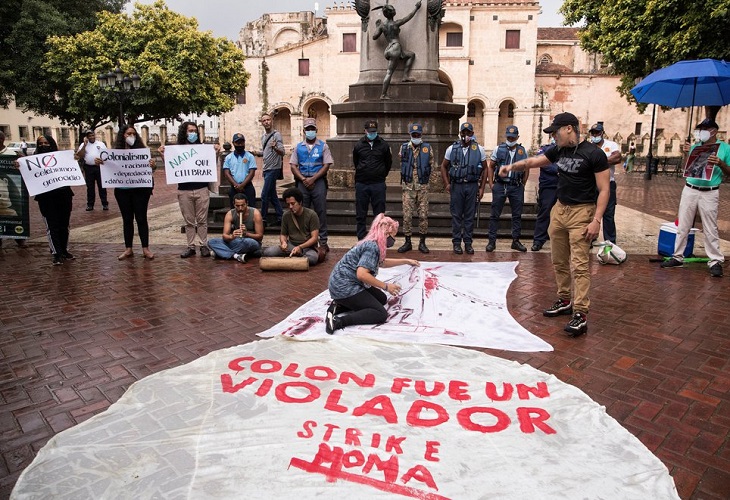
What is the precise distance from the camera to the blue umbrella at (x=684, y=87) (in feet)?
24.4

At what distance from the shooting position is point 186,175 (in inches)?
328

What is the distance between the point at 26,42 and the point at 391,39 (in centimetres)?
2205

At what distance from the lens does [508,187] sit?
8820 mm

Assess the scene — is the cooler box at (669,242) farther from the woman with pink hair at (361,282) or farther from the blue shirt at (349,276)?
the blue shirt at (349,276)

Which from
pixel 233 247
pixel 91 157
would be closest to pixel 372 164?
pixel 233 247

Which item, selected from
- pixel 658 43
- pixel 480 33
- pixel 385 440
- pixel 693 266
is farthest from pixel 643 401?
pixel 480 33

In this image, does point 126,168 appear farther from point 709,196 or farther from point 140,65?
point 140,65

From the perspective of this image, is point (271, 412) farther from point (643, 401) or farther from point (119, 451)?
point (643, 401)

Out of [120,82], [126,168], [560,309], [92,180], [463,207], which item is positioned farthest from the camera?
[120,82]

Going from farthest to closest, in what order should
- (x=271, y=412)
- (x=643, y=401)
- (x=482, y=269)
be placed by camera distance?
(x=482, y=269) → (x=643, y=401) → (x=271, y=412)

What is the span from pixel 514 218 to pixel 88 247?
22.9ft

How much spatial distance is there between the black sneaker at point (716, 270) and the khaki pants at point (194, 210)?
23.4ft

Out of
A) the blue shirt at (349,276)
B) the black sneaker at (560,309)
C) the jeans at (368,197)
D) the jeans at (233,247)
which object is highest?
the jeans at (368,197)

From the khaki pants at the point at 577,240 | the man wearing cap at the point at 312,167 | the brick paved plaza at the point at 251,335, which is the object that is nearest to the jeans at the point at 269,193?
the man wearing cap at the point at 312,167
